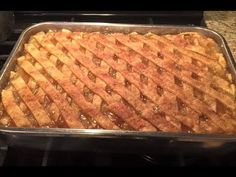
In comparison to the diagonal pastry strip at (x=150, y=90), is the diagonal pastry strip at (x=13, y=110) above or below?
below

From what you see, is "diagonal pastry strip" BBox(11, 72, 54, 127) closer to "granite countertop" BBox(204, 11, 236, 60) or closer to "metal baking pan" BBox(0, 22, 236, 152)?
"metal baking pan" BBox(0, 22, 236, 152)

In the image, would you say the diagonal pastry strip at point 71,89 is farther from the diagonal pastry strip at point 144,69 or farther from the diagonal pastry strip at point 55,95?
the diagonal pastry strip at point 144,69

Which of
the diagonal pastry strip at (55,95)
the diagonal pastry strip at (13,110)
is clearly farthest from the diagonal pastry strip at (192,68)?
the diagonal pastry strip at (13,110)

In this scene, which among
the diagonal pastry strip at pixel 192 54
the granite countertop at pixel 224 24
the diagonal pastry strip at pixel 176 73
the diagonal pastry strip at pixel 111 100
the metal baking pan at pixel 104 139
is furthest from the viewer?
the granite countertop at pixel 224 24

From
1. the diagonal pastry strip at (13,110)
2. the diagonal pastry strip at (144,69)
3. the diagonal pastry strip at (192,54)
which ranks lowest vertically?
the diagonal pastry strip at (13,110)

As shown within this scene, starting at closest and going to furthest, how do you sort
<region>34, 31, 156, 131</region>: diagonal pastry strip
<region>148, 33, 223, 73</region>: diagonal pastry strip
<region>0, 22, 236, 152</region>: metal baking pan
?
<region>0, 22, 236, 152</region>: metal baking pan → <region>34, 31, 156, 131</region>: diagonal pastry strip → <region>148, 33, 223, 73</region>: diagonal pastry strip

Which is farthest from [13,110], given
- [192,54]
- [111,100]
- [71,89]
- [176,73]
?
[192,54]

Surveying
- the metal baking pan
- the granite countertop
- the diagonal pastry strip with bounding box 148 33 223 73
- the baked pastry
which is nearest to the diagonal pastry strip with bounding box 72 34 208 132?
the baked pastry

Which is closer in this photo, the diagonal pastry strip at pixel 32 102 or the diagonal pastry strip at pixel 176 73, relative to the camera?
the diagonal pastry strip at pixel 32 102
